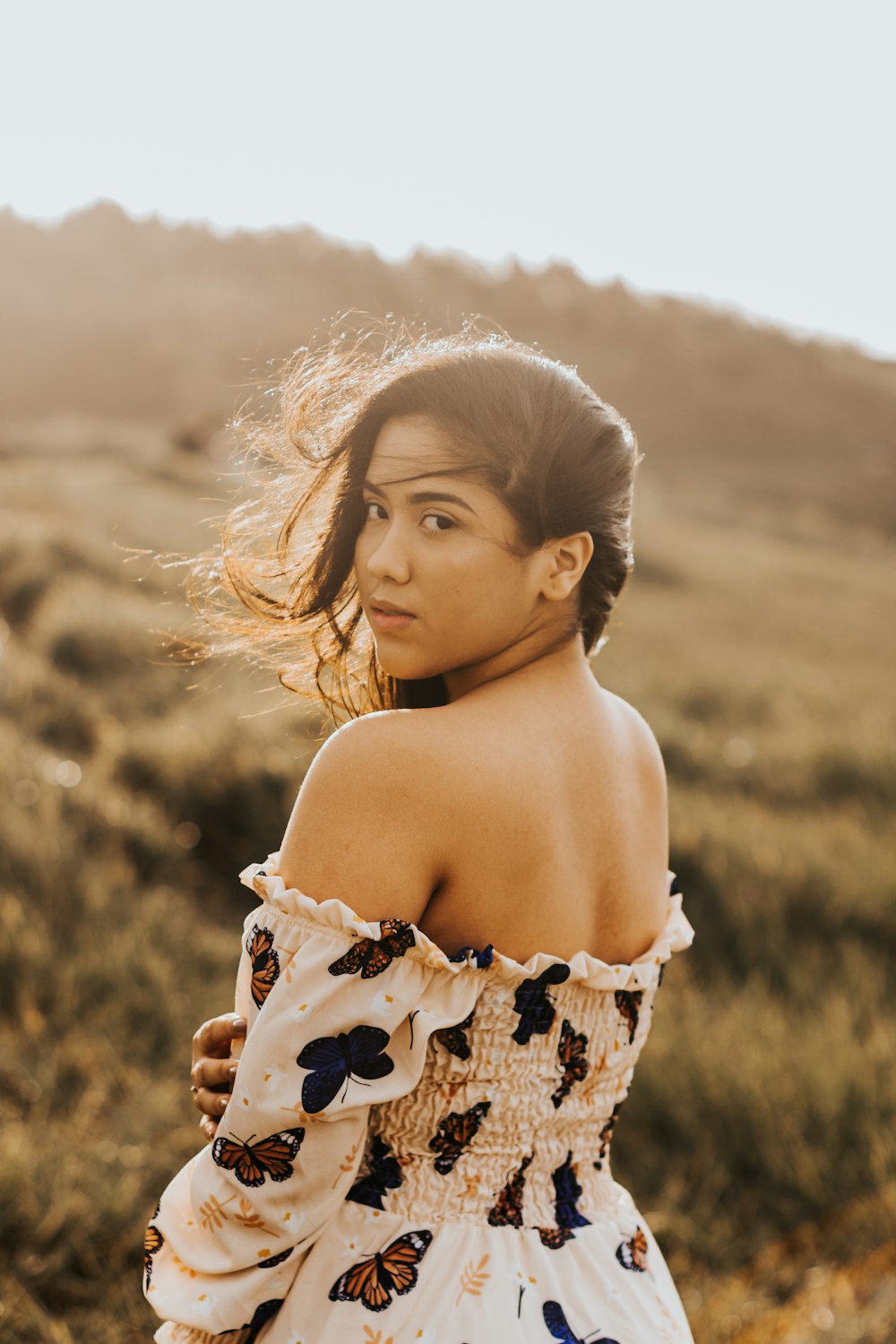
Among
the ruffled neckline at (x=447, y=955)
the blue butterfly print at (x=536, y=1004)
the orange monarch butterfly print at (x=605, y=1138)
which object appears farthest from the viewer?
the orange monarch butterfly print at (x=605, y=1138)

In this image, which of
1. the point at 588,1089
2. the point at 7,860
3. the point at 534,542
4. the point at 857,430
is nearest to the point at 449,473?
the point at 534,542

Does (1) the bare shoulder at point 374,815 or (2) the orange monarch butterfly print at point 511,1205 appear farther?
(2) the orange monarch butterfly print at point 511,1205

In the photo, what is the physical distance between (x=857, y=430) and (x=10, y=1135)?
29553 millimetres

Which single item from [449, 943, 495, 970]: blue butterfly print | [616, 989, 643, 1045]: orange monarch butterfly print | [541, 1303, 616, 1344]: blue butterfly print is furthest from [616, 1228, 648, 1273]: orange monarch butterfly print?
[449, 943, 495, 970]: blue butterfly print

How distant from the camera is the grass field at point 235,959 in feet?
9.48

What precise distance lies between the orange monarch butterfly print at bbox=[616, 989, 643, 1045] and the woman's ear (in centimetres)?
50

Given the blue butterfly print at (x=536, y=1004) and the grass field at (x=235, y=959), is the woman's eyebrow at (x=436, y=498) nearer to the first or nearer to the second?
the blue butterfly print at (x=536, y=1004)

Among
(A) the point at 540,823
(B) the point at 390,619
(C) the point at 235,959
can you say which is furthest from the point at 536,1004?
(C) the point at 235,959

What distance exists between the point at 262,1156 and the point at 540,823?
460mm

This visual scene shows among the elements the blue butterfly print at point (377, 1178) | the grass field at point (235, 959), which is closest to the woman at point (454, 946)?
the blue butterfly print at point (377, 1178)

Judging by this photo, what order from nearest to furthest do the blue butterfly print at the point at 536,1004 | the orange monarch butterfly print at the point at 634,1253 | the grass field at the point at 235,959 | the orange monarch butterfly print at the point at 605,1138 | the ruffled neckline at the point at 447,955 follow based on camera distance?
the ruffled neckline at the point at 447,955, the blue butterfly print at the point at 536,1004, the orange monarch butterfly print at the point at 634,1253, the orange monarch butterfly print at the point at 605,1138, the grass field at the point at 235,959

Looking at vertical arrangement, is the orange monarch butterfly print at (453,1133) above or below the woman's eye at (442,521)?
below

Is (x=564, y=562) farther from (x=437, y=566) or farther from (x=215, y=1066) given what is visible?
(x=215, y=1066)

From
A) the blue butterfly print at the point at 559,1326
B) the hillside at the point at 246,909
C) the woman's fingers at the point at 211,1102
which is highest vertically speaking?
the woman's fingers at the point at 211,1102
